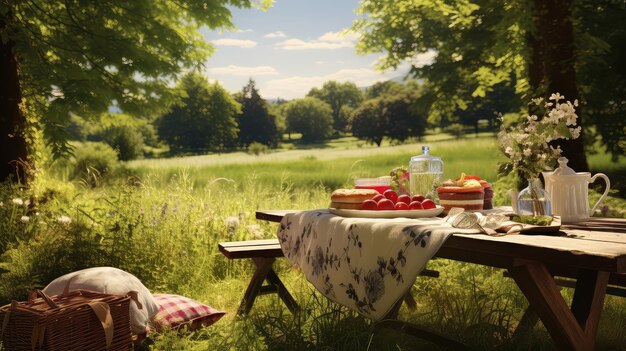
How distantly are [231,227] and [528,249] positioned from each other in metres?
4.87

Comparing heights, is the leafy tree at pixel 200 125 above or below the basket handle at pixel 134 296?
above

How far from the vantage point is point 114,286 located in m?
4.09

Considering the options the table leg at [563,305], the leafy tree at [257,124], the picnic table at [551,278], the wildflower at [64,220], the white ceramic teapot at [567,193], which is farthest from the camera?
the leafy tree at [257,124]

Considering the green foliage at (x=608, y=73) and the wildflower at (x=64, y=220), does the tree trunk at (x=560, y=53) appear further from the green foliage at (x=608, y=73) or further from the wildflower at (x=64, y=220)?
the green foliage at (x=608, y=73)

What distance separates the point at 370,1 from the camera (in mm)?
17750


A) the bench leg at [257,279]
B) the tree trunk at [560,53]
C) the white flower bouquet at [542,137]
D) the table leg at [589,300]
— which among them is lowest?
the bench leg at [257,279]

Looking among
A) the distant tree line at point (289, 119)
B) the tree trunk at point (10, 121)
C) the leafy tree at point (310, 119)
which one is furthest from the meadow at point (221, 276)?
the leafy tree at point (310, 119)

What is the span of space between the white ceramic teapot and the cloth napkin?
0.57 metres

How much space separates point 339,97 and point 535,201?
59.3 metres

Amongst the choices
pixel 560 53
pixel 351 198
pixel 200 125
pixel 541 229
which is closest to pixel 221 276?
pixel 351 198

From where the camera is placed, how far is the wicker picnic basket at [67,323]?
3359 millimetres

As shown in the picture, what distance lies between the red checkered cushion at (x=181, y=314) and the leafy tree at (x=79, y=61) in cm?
442

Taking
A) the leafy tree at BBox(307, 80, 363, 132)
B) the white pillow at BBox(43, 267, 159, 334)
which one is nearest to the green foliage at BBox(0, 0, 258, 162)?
the white pillow at BBox(43, 267, 159, 334)

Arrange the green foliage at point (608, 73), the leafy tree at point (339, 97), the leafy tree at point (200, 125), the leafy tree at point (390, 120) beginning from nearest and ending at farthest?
the green foliage at point (608, 73) → the leafy tree at point (390, 120) → the leafy tree at point (200, 125) → the leafy tree at point (339, 97)
